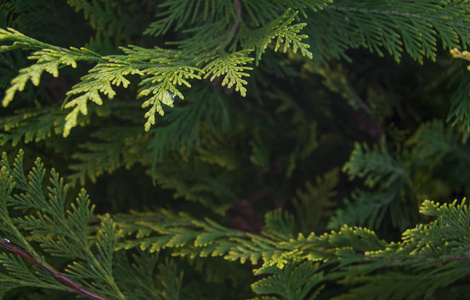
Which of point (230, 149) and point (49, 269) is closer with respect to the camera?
point (49, 269)

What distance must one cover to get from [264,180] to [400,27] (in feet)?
3.39

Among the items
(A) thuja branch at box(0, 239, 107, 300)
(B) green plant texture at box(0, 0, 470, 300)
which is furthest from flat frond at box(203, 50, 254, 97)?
(A) thuja branch at box(0, 239, 107, 300)

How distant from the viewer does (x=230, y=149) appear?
189 cm

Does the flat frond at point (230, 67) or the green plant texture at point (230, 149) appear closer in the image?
the flat frond at point (230, 67)

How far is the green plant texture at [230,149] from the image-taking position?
113 centimetres

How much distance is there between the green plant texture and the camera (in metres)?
1.13

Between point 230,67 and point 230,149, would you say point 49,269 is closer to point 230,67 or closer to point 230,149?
point 230,67

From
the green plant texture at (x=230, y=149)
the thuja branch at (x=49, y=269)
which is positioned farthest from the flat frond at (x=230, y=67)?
the thuja branch at (x=49, y=269)

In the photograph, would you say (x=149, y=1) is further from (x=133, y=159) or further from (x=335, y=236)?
(x=335, y=236)

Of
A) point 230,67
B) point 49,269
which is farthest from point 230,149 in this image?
point 49,269

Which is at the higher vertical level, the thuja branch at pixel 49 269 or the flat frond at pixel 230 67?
the flat frond at pixel 230 67

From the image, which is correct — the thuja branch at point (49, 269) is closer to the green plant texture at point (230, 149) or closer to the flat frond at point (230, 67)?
the green plant texture at point (230, 149)

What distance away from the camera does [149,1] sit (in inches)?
66.5

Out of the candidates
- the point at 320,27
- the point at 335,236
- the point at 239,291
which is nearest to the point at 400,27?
the point at 320,27
